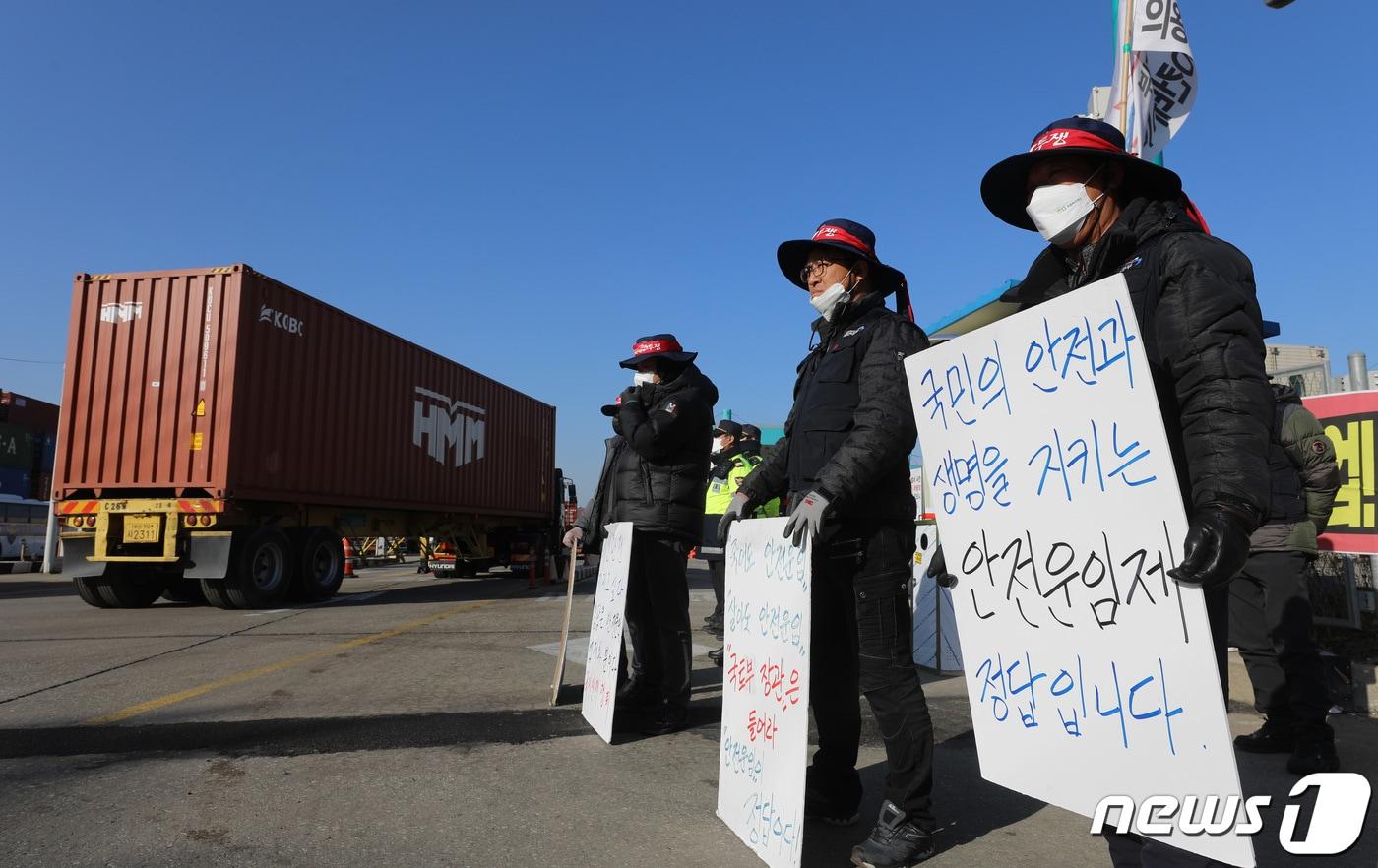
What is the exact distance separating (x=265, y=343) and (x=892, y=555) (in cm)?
973

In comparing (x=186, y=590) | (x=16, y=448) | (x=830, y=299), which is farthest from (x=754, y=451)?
(x=16, y=448)

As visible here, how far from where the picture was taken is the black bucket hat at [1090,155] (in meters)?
2.01

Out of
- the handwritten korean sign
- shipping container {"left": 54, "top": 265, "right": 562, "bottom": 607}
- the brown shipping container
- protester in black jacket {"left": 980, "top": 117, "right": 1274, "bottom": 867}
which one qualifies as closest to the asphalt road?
protester in black jacket {"left": 980, "top": 117, "right": 1274, "bottom": 867}

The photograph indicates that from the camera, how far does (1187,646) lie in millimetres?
1557

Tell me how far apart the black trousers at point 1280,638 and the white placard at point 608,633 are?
2804 millimetres

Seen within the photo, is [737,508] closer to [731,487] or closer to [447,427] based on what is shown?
[731,487]

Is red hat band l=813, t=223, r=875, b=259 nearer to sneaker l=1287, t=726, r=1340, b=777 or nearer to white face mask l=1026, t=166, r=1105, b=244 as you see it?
white face mask l=1026, t=166, r=1105, b=244

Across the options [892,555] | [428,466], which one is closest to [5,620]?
[428,466]

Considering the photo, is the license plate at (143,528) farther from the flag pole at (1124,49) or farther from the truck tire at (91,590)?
the flag pole at (1124,49)

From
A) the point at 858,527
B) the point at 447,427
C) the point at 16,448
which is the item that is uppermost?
the point at 16,448

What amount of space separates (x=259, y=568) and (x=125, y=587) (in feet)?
6.09

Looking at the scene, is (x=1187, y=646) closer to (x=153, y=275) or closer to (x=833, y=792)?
(x=833, y=792)

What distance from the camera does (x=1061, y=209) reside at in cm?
213

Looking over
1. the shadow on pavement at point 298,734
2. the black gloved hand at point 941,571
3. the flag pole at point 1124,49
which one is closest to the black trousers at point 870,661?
the black gloved hand at point 941,571
